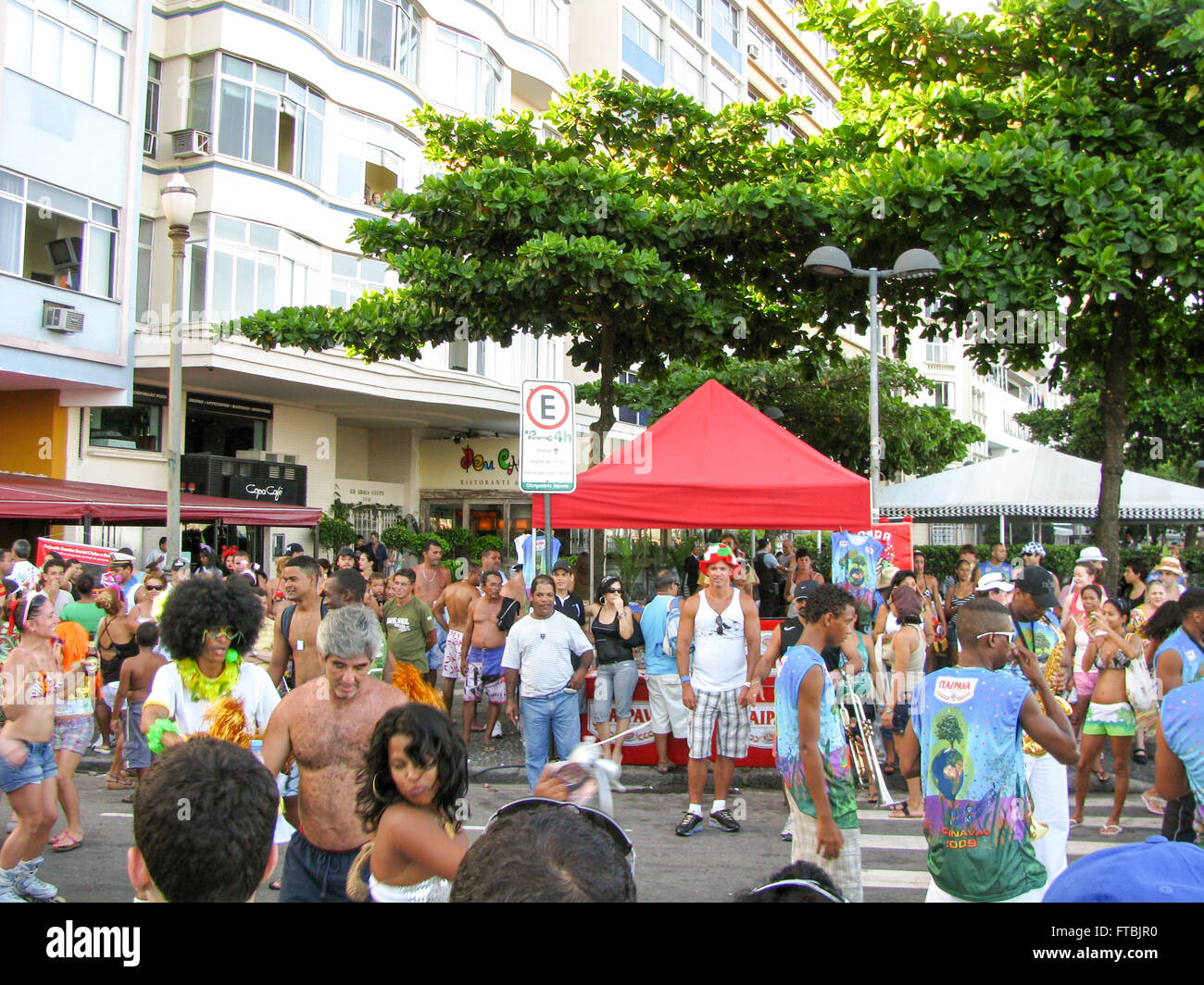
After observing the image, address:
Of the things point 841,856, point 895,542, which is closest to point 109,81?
point 895,542

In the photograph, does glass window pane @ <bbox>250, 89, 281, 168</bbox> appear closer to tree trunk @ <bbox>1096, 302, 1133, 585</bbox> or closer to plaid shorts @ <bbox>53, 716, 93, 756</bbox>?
tree trunk @ <bbox>1096, 302, 1133, 585</bbox>

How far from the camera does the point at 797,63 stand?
48906 millimetres

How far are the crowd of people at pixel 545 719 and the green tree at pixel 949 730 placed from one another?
10 mm

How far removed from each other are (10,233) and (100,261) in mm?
1833

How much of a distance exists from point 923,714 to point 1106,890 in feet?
7.67

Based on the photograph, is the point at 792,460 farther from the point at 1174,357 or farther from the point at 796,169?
the point at 1174,357

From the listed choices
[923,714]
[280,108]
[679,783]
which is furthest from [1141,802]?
[280,108]

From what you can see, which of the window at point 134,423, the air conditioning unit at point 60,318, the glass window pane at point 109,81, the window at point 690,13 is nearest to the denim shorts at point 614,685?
the air conditioning unit at point 60,318

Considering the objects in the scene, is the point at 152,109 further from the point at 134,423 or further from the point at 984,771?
the point at 984,771

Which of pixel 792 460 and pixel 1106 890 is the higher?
pixel 792 460

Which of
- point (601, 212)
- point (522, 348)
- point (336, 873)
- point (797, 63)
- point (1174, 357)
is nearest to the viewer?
point (336, 873)

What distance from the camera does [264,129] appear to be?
2031 cm

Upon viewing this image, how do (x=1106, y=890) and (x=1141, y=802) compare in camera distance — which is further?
(x=1141, y=802)

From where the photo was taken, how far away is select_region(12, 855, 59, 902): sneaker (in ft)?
17.0
